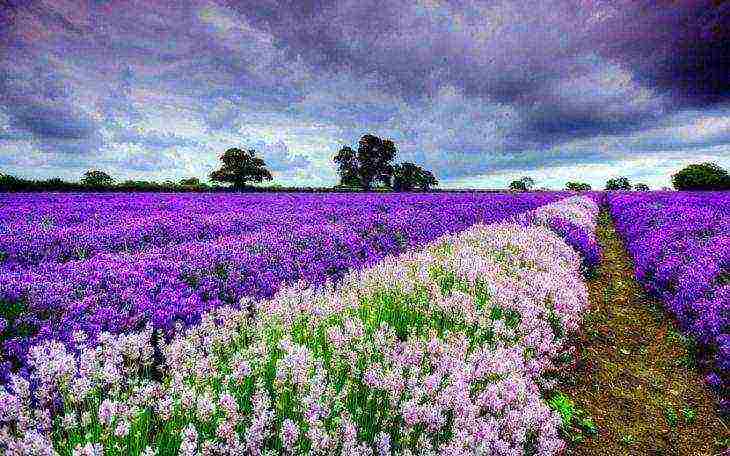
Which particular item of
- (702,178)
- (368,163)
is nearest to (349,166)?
(368,163)

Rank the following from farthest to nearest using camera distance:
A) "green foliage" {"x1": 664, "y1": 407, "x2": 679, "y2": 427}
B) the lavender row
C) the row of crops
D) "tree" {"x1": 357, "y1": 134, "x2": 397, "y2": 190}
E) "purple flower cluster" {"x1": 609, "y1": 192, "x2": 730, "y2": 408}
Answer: "tree" {"x1": 357, "y1": 134, "x2": 397, "y2": 190} → the lavender row → "purple flower cluster" {"x1": 609, "y1": 192, "x2": 730, "y2": 408} → "green foliage" {"x1": 664, "y1": 407, "x2": 679, "y2": 427} → the row of crops

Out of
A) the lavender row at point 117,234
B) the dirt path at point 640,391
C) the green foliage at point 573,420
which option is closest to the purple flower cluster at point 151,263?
the lavender row at point 117,234

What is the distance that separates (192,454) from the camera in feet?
5.83

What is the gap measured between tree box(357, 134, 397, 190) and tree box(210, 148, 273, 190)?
50.8 feet

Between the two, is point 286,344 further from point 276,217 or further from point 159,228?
point 276,217

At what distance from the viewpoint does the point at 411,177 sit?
67.2 metres

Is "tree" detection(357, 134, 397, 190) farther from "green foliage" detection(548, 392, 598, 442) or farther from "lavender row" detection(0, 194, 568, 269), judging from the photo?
"green foliage" detection(548, 392, 598, 442)

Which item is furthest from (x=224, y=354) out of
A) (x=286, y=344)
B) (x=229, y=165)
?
(x=229, y=165)

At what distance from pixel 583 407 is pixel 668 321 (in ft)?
12.4

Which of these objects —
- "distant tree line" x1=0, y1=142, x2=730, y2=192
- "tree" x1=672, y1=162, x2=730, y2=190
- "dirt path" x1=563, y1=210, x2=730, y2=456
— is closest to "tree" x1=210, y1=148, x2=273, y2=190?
"distant tree line" x1=0, y1=142, x2=730, y2=192

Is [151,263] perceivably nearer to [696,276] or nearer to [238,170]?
[696,276]

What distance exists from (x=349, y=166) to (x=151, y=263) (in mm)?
58676

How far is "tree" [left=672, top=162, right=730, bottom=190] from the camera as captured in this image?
5638 cm

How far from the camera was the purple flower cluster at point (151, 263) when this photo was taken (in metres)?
3.89
